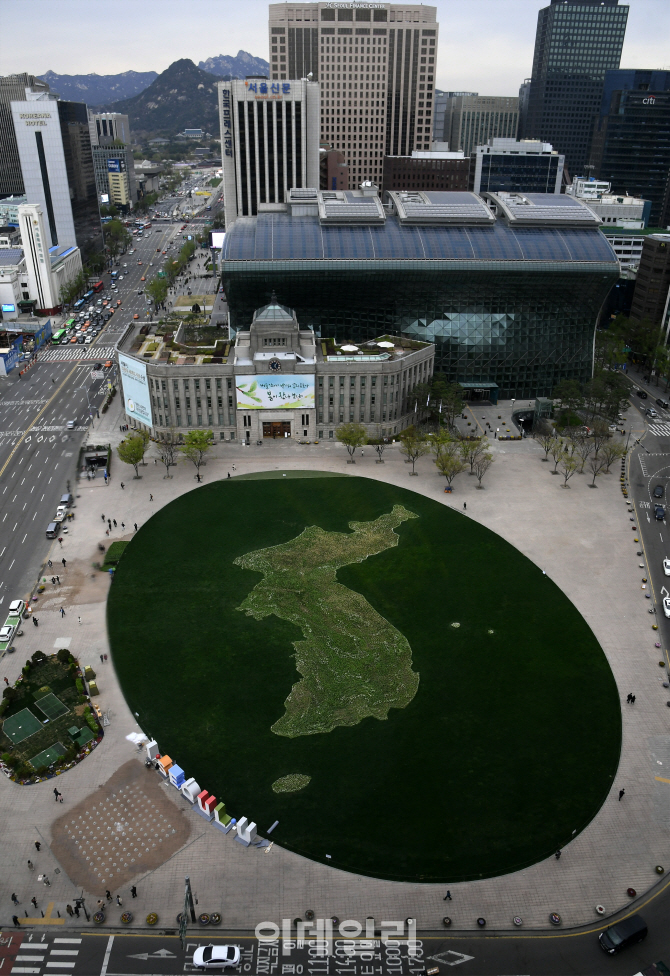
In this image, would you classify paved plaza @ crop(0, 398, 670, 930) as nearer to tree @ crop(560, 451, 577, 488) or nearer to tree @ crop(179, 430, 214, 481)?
tree @ crop(560, 451, 577, 488)

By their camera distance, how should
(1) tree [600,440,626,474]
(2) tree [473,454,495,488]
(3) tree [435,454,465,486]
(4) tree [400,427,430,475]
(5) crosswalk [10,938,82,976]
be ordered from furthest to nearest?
(1) tree [600,440,626,474] < (4) tree [400,427,430,475] < (2) tree [473,454,495,488] < (3) tree [435,454,465,486] < (5) crosswalk [10,938,82,976]

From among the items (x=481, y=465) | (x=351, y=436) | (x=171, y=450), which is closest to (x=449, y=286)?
(x=351, y=436)

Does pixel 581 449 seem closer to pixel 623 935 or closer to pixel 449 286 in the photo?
pixel 449 286

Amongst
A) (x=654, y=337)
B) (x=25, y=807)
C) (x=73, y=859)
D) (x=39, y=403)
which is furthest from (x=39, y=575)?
(x=654, y=337)

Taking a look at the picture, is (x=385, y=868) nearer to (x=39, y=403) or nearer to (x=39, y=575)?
(x=39, y=575)

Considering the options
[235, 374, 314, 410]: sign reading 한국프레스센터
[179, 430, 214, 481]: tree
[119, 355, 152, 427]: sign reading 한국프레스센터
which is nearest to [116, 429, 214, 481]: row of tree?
[179, 430, 214, 481]: tree

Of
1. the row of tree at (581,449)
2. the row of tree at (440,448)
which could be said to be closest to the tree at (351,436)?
the row of tree at (440,448)
